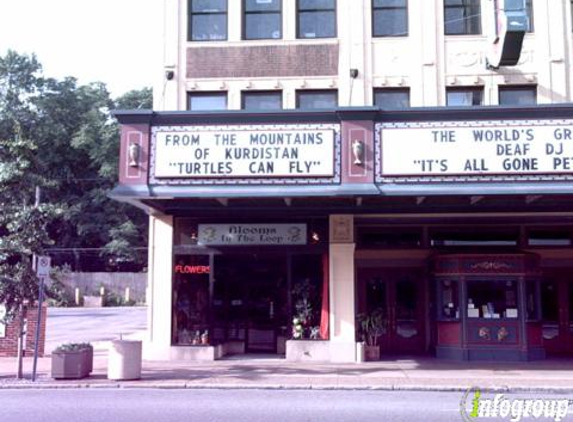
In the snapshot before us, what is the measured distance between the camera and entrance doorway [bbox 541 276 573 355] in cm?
1928

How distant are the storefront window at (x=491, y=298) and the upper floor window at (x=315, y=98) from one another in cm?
644

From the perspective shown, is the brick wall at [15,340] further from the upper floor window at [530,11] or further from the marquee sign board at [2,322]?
the upper floor window at [530,11]

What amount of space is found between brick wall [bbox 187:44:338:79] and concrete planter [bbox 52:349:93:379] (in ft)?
27.9

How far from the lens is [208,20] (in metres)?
19.6

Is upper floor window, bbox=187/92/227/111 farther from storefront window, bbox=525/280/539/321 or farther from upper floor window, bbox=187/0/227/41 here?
storefront window, bbox=525/280/539/321

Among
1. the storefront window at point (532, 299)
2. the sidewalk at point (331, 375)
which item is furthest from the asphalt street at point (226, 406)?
the storefront window at point (532, 299)

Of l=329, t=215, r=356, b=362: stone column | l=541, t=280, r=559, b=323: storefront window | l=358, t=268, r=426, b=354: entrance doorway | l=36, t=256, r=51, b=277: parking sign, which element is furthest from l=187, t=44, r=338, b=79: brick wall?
l=541, t=280, r=559, b=323: storefront window

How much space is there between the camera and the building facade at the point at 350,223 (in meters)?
18.0

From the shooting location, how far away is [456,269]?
1828cm

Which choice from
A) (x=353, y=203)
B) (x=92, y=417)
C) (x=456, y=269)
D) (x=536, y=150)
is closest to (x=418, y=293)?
(x=456, y=269)

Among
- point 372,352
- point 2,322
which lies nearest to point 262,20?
point 372,352

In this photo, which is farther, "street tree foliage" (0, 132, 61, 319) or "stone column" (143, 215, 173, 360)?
"stone column" (143, 215, 173, 360)

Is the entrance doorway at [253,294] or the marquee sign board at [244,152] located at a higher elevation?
the marquee sign board at [244,152]

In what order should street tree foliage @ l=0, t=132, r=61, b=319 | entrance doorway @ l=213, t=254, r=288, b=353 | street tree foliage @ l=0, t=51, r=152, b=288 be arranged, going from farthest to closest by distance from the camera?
street tree foliage @ l=0, t=51, r=152, b=288, entrance doorway @ l=213, t=254, r=288, b=353, street tree foliage @ l=0, t=132, r=61, b=319
